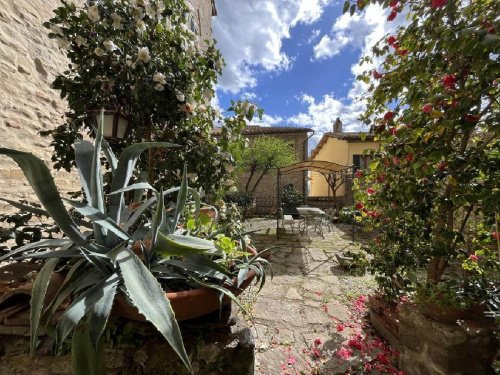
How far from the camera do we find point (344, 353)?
219 centimetres

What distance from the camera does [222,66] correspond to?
2.31m

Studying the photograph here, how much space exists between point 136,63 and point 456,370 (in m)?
2.95

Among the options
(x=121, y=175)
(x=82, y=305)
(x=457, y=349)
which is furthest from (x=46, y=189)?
(x=457, y=349)

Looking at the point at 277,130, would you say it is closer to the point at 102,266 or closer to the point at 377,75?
the point at 377,75

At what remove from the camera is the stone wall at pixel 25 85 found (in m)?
2.38

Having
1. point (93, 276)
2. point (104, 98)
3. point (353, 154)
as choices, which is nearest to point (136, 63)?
point (104, 98)

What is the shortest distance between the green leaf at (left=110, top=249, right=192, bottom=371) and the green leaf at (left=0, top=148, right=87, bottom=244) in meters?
0.24

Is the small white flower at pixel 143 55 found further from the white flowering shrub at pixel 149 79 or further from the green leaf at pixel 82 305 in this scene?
the green leaf at pixel 82 305

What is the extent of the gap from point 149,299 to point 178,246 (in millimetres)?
193

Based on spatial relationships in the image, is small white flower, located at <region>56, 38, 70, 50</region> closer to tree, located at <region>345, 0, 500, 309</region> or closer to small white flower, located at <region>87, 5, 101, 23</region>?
small white flower, located at <region>87, 5, 101, 23</region>

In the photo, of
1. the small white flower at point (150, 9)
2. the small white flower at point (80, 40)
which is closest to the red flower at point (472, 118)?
the small white flower at point (150, 9)

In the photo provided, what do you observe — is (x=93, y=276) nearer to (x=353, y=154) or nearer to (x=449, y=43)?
(x=449, y=43)

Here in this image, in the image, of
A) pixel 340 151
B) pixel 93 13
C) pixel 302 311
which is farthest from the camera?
pixel 340 151

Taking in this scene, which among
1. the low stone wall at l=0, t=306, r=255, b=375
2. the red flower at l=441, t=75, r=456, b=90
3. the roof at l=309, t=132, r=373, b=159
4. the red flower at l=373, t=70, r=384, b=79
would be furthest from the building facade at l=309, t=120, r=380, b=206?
the low stone wall at l=0, t=306, r=255, b=375
